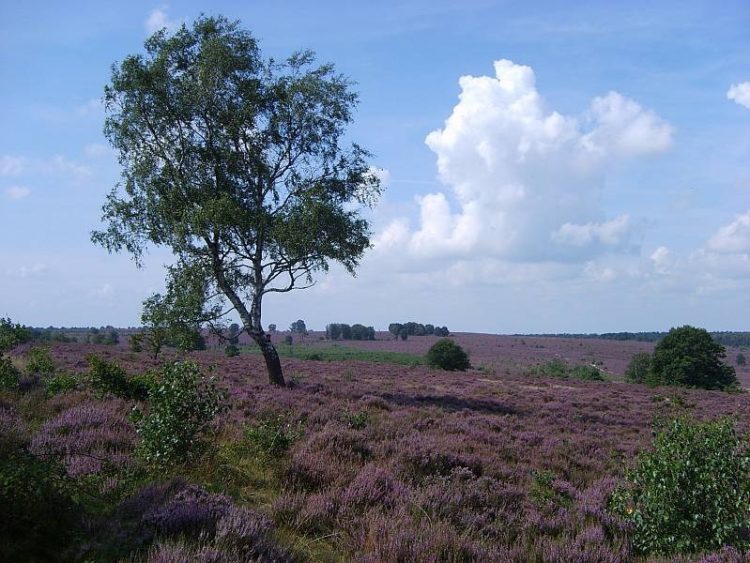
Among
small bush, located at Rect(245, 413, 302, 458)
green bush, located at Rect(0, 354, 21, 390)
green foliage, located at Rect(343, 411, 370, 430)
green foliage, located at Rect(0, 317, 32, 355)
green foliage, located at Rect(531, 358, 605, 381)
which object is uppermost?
green foliage, located at Rect(0, 317, 32, 355)

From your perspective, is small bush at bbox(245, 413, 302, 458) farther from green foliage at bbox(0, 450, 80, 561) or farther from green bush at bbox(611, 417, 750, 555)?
green bush at bbox(611, 417, 750, 555)

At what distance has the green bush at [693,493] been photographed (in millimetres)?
6051

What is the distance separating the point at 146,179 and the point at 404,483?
1615 cm

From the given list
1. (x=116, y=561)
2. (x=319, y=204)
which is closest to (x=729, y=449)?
(x=116, y=561)

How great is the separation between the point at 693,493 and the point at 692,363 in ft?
145

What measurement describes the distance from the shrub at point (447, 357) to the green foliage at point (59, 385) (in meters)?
38.7

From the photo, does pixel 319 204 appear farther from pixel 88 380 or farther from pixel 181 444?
pixel 181 444

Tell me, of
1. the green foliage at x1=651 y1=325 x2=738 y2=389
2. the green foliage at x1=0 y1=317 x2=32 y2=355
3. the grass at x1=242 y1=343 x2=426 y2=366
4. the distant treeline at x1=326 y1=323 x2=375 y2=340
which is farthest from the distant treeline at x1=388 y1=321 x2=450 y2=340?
the green foliage at x1=0 y1=317 x2=32 y2=355

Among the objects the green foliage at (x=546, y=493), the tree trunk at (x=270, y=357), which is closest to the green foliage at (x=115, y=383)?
the tree trunk at (x=270, y=357)

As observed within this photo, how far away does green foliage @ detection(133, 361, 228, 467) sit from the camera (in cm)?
737

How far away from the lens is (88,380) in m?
13.3

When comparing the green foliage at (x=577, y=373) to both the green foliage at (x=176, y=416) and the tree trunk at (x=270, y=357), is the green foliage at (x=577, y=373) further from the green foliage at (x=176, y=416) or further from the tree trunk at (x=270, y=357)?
the green foliage at (x=176, y=416)

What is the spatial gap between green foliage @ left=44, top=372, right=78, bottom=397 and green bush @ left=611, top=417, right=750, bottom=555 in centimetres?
1240

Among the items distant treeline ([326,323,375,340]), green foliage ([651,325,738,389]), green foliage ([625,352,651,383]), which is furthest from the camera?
distant treeline ([326,323,375,340])
